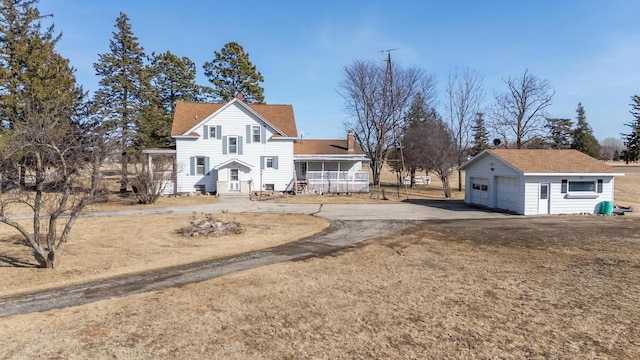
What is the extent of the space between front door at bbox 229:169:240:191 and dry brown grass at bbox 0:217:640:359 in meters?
20.7

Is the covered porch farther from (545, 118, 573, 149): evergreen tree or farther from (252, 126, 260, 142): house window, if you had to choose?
(545, 118, 573, 149): evergreen tree

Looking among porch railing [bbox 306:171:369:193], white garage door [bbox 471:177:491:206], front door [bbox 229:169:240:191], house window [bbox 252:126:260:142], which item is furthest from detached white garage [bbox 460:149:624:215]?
front door [bbox 229:169:240:191]

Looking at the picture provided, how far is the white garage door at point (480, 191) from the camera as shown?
76.7 ft

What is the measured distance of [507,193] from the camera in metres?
21.4

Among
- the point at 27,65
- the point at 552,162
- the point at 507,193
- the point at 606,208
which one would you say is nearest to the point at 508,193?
the point at 507,193

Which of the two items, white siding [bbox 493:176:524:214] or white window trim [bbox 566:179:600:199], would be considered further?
white siding [bbox 493:176:524:214]

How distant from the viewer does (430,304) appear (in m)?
6.42

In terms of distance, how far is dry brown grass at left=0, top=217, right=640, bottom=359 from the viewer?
4809 millimetres

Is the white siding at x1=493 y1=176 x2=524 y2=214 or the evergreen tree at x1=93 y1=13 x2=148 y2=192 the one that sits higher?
the evergreen tree at x1=93 y1=13 x2=148 y2=192

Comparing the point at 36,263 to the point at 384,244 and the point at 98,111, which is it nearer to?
the point at 384,244

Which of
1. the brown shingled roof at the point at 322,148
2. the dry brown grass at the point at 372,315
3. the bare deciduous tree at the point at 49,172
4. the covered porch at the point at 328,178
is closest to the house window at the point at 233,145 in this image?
the covered porch at the point at 328,178

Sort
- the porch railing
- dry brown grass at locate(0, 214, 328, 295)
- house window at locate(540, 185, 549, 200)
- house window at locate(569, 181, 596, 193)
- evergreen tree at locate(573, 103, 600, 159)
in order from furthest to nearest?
evergreen tree at locate(573, 103, 600, 159) < the porch railing < house window at locate(569, 181, 596, 193) < house window at locate(540, 185, 549, 200) < dry brown grass at locate(0, 214, 328, 295)

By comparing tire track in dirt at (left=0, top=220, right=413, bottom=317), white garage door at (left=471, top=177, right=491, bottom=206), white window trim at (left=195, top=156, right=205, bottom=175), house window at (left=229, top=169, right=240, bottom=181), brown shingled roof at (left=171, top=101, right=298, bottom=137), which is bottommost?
tire track in dirt at (left=0, top=220, right=413, bottom=317)

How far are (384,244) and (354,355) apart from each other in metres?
7.38
